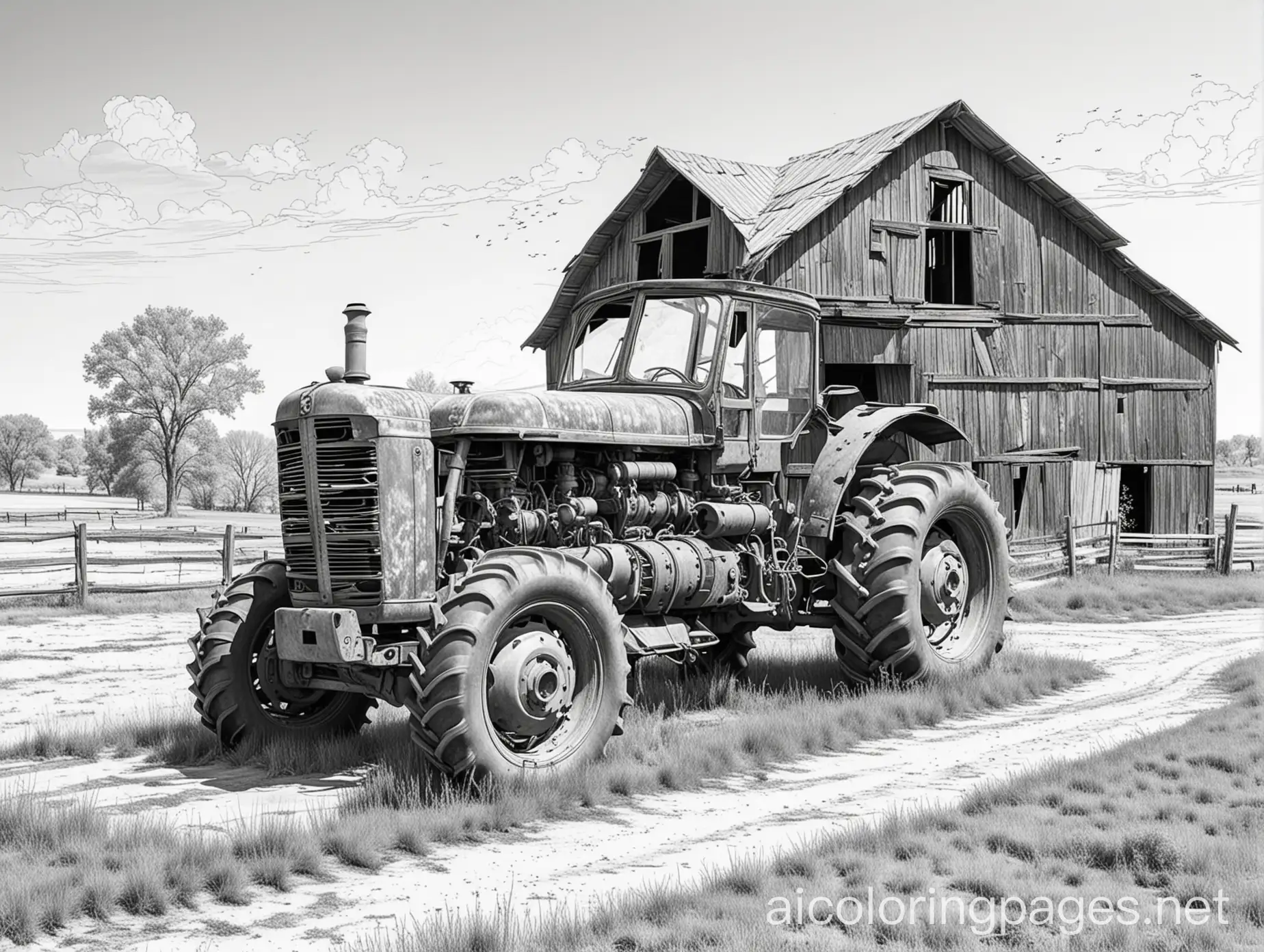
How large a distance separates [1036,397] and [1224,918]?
20.5m

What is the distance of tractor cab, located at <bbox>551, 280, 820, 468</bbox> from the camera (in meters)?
8.73

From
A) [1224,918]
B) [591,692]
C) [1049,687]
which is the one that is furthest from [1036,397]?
[1224,918]

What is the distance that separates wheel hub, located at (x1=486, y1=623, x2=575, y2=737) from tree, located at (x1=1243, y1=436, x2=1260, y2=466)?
121251 millimetres

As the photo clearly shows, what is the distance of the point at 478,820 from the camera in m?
5.76

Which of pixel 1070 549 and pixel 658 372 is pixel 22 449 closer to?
pixel 1070 549

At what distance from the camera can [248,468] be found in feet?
249

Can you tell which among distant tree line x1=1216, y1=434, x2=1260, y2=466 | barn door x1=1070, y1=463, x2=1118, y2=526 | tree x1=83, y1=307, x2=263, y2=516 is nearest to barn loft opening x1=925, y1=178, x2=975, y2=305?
barn door x1=1070, y1=463, x2=1118, y2=526

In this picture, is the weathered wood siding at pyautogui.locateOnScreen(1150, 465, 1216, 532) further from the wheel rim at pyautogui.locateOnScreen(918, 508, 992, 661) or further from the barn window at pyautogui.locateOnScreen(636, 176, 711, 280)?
the wheel rim at pyautogui.locateOnScreen(918, 508, 992, 661)

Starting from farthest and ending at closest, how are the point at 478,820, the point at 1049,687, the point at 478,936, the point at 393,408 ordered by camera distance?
1. the point at 1049,687
2. the point at 393,408
3. the point at 478,820
4. the point at 478,936

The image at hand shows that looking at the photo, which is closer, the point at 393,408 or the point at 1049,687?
the point at 393,408

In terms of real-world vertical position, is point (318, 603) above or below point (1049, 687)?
above

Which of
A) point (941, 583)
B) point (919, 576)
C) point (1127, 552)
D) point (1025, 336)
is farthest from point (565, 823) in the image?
point (1127, 552)

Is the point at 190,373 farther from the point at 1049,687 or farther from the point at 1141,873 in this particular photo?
the point at 1141,873

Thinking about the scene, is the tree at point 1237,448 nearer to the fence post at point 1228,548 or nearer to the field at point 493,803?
the fence post at point 1228,548
